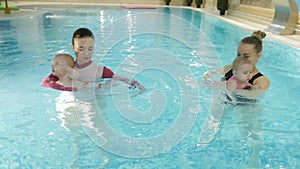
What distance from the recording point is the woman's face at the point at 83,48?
127 inches

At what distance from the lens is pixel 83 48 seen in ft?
10.7

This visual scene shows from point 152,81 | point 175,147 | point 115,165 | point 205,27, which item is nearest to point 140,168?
point 115,165

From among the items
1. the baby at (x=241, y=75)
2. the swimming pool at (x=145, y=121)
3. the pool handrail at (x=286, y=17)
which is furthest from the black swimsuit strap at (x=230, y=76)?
the pool handrail at (x=286, y=17)

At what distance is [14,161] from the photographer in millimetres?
2469

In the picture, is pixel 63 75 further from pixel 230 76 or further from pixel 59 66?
pixel 230 76

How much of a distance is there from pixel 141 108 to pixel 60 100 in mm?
931

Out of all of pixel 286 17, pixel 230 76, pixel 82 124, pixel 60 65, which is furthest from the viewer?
pixel 286 17

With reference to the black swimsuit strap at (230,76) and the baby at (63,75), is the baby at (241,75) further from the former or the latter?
the baby at (63,75)

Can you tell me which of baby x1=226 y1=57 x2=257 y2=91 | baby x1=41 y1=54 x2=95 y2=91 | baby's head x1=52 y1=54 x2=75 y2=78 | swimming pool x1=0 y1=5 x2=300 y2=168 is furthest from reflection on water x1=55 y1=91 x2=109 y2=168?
baby x1=226 y1=57 x2=257 y2=91

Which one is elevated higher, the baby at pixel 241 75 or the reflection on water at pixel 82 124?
the baby at pixel 241 75

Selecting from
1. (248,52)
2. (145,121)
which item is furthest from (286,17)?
(145,121)

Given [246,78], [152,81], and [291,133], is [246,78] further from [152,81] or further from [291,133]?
[152,81]

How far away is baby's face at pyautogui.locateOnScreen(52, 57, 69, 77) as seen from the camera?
3219mm

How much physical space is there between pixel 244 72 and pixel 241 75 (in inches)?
2.3
